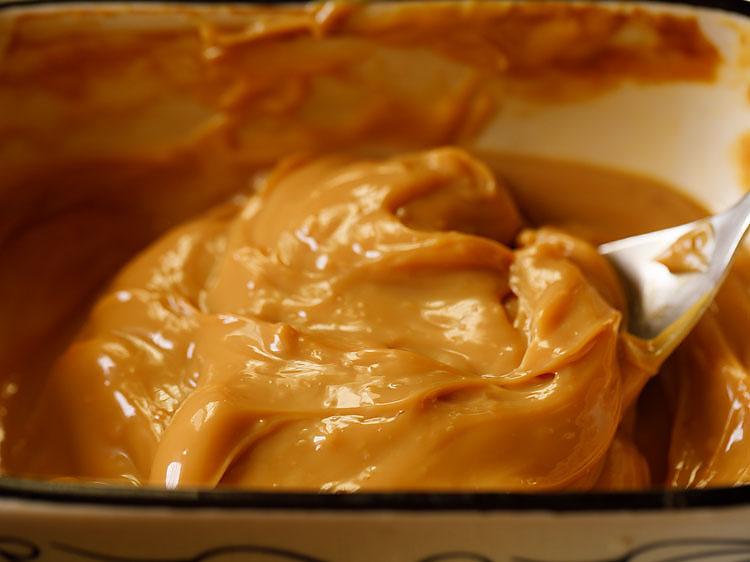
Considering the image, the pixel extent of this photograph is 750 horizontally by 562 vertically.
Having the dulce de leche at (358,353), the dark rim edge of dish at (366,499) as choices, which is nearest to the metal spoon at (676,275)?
the dulce de leche at (358,353)

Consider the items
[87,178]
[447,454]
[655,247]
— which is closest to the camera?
[447,454]

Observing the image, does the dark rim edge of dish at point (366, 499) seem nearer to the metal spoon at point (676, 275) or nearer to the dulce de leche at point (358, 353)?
the dulce de leche at point (358, 353)

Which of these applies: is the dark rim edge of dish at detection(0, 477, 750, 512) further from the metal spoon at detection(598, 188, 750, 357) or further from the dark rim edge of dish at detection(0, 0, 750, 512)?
the metal spoon at detection(598, 188, 750, 357)

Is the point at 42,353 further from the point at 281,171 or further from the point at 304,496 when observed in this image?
the point at 304,496

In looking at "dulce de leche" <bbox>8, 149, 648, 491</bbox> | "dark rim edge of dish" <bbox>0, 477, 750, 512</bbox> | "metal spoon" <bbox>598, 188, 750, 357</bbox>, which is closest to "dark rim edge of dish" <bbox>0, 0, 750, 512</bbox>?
"dark rim edge of dish" <bbox>0, 477, 750, 512</bbox>

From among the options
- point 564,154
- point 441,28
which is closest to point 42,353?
point 441,28

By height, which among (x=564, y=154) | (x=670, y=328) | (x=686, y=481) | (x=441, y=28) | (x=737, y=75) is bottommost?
(x=686, y=481)
